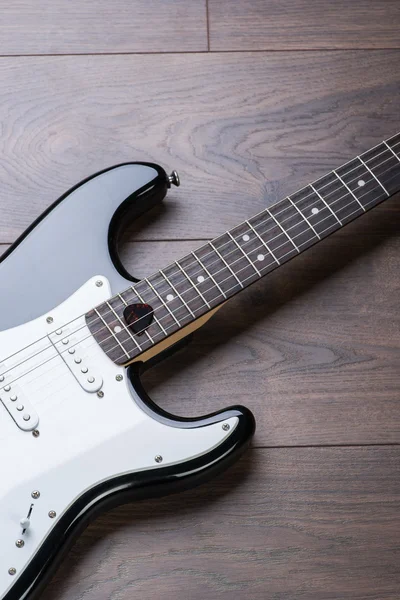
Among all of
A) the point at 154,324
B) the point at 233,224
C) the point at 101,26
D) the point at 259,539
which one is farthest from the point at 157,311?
the point at 101,26

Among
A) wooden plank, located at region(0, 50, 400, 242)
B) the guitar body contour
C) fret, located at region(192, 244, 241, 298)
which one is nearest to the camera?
the guitar body contour

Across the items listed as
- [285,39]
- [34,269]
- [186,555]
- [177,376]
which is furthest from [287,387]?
[285,39]

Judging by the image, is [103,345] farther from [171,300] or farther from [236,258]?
[236,258]

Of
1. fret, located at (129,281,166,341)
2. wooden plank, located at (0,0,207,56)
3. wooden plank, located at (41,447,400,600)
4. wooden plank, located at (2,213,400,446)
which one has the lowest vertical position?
wooden plank, located at (41,447,400,600)

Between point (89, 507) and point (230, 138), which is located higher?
point (230, 138)

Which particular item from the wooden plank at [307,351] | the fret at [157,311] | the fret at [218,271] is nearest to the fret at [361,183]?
the wooden plank at [307,351]

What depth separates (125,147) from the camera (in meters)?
1.09

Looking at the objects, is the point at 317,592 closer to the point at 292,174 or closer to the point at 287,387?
the point at 287,387

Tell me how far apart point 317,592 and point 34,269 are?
22.5 inches

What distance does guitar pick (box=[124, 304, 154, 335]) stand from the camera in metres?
0.89

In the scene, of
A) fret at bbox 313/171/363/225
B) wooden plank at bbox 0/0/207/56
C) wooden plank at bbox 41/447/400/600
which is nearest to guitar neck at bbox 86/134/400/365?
fret at bbox 313/171/363/225

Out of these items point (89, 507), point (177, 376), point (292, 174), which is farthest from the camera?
point (292, 174)

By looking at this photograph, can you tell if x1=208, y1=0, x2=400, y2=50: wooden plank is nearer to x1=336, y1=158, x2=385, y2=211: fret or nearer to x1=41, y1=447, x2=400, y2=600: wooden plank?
x1=336, y1=158, x2=385, y2=211: fret

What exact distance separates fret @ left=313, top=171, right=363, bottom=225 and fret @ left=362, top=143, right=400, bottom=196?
52mm
